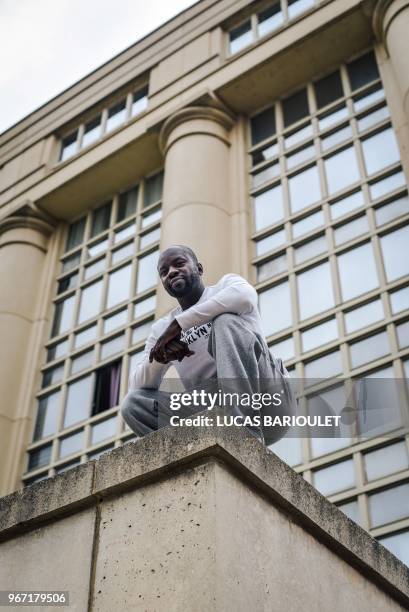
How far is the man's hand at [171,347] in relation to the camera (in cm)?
517

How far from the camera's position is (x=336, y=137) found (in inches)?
582

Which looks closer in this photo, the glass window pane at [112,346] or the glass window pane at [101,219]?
the glass window pane at [112,346]

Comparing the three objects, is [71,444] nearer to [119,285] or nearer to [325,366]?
[119,285]

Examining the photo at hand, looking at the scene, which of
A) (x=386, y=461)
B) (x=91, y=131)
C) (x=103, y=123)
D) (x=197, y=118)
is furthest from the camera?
(x=91, y=131)

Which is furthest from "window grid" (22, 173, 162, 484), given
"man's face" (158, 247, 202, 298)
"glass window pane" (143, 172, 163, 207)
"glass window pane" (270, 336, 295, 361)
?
"man's face" (158, 247, 202, 298)

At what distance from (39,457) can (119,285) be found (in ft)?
13.0

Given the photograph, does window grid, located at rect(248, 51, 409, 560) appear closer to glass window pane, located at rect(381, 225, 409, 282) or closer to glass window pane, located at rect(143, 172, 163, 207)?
glass window pane, located at rect(381, 225, 409, 282)

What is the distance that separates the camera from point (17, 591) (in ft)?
15.3

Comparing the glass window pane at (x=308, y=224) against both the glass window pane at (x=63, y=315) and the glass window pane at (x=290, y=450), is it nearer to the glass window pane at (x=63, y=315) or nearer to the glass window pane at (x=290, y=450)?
the glass window pane at (x=290, y=450)

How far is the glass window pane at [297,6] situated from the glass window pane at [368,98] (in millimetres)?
3217

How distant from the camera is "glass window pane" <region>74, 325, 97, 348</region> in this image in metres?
16.2

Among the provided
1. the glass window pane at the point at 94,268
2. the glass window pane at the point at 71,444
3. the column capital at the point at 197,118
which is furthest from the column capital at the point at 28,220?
the glass window pane at the point at 71,444

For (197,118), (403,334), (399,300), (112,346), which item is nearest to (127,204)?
(197,118)

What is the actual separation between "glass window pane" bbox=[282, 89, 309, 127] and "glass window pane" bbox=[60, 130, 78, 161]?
21.3 ft
